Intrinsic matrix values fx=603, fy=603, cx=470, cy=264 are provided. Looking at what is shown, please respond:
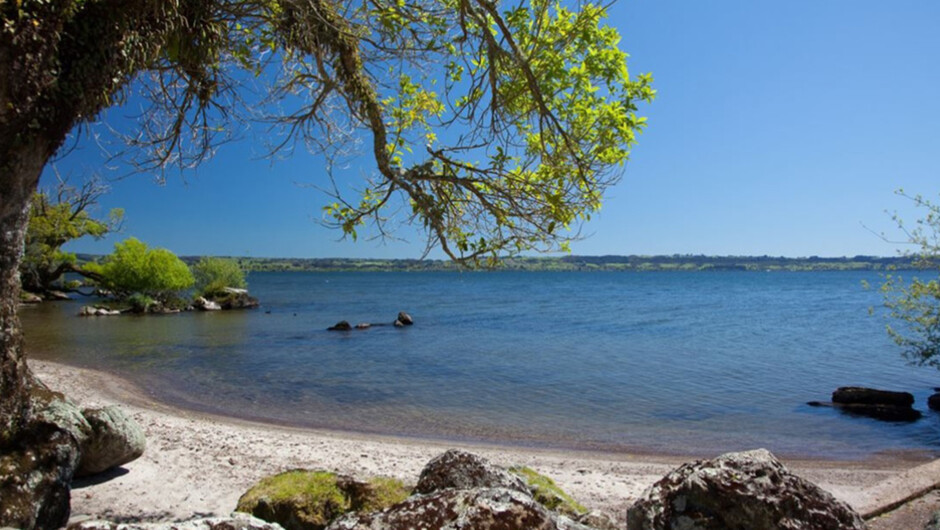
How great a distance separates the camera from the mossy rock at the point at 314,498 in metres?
5.55

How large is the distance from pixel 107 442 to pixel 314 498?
176 inches

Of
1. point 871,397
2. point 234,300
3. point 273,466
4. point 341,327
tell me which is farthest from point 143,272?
point 871,397

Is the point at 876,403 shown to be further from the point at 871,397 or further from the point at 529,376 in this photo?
the point at 529,376

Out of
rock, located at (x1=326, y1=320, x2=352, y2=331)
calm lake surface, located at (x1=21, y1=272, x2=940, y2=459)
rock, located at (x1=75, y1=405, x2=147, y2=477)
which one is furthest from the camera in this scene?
rock, located at (x1=326, y1=320, x2=352, y2=331)

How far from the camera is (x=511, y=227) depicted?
7090 mm

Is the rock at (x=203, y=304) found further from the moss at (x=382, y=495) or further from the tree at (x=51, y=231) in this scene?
the moss at (x=382, y=495)

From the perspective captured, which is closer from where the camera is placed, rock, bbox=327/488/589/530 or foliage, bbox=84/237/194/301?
rock, bbox=327/488/589/530

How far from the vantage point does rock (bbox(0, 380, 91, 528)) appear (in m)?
5.55

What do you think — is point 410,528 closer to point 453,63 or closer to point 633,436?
point 453,63

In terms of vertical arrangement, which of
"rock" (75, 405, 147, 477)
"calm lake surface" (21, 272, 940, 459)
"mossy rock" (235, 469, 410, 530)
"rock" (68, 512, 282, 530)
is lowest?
"calm lake surface" (21, 272, 940, 459)

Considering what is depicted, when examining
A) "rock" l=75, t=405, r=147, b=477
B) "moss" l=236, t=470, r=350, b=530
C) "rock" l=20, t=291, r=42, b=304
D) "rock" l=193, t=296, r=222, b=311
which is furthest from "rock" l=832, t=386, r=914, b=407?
"rock" l=20, t=291, r=42, b=304

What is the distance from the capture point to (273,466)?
10250mm

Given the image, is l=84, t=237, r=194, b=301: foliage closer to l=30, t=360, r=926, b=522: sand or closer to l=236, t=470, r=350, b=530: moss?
l=30, t=360, r=926, b=522: sand

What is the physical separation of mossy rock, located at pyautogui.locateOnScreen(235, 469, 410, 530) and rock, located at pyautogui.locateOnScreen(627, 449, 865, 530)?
2487 millimetres
